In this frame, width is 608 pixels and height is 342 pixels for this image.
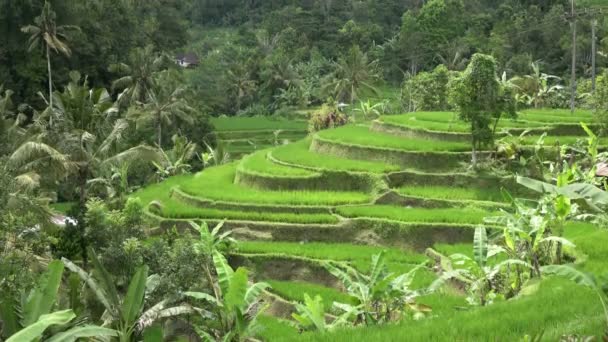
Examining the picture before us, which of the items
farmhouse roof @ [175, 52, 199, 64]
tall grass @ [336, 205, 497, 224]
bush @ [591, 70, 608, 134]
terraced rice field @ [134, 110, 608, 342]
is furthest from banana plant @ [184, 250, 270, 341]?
farmhouse roof @ [175, 52, 199, 64]

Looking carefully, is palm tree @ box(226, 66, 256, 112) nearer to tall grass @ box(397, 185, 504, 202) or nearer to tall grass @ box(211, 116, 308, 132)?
tall grass @ box(211, 116, 308, 132)

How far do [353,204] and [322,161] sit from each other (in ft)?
11.6

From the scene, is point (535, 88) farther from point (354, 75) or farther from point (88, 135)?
point (88, 135)

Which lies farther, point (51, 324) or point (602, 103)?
point (602, 103)

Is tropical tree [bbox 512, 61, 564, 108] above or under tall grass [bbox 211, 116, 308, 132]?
above

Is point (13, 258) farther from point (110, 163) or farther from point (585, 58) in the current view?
point (585, 58)

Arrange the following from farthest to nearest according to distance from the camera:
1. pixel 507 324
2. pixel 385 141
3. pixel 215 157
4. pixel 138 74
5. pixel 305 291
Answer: pixel 138 74
pixel 215 157
pixel 385 141
pixel 305 291
pixel 507 324

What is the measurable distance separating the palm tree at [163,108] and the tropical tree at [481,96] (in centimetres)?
1511

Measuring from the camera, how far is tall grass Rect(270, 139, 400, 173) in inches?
838

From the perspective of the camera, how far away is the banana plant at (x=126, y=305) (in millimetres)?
10398

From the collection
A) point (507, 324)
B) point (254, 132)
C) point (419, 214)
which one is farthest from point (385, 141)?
point (254, 132)

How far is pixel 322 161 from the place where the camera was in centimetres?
2261

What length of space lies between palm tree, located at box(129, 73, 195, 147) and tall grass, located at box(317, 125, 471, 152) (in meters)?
8.27

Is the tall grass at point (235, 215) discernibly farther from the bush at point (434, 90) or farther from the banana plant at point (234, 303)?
the bush at point (434, 90)
